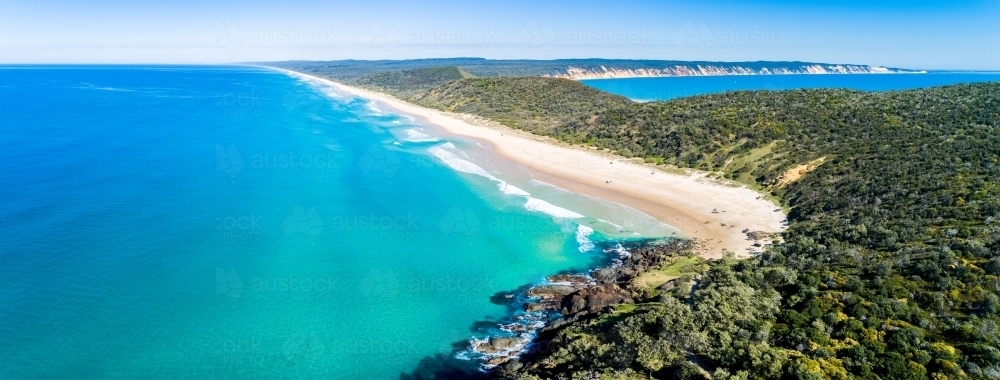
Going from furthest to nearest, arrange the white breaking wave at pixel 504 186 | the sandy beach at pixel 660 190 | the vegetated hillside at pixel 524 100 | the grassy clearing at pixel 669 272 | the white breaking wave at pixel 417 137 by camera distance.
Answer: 1. the vegetated hillside at pixel 524 100
2. the white breaking wave at pixel 417 137
3. the white breaking wave at pixel 504 186
4. the sandy beach at pixel 660 190
5. the grassy clearing at pixel 669 272

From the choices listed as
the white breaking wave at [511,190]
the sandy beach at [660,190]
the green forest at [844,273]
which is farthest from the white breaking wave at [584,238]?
the white breaking wave at [511,190]

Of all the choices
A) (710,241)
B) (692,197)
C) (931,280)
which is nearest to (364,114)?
(692,197)

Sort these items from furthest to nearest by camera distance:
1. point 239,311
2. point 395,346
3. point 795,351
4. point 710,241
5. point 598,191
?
point 598,191, point 710,241, point 239,311, point 395,346, point 795,351

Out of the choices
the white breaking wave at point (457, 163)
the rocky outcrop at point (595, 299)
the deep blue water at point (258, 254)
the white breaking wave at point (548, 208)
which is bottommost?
the deep blue water at point (258, 254)

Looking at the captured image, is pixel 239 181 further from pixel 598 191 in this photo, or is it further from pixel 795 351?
pixel 795 351

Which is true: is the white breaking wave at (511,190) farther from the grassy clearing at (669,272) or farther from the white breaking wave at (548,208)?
the grassy clearing at (669,272)

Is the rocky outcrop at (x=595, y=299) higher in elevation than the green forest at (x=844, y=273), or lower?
lower

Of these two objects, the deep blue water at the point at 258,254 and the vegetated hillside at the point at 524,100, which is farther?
the vegetated hillside at the point at 524,100
